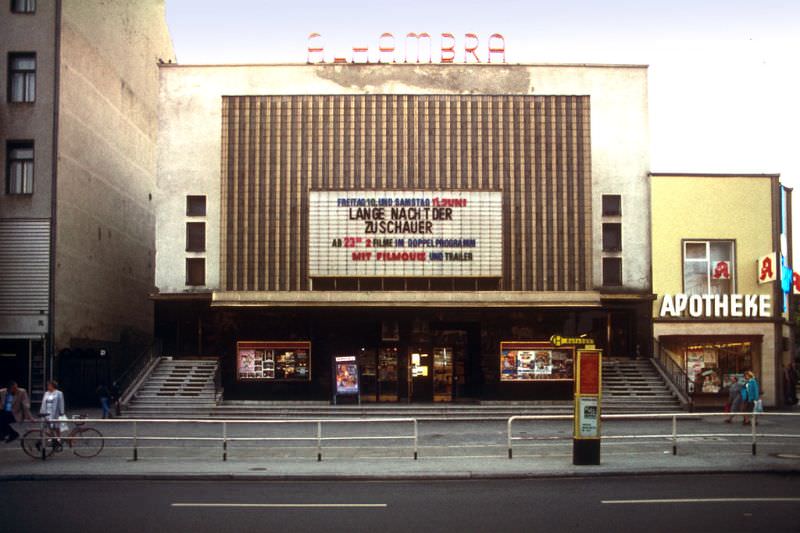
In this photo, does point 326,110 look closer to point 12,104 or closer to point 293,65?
point 293,65

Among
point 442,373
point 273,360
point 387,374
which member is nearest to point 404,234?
point 387,374

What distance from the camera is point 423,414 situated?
38688mm

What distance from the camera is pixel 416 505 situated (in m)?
16.0

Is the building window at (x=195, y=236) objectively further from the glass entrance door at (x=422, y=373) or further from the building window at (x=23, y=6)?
the building window at (x=23, y=6)

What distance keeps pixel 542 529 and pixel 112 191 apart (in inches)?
1516

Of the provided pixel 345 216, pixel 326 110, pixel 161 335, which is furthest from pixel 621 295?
pixel 161 335

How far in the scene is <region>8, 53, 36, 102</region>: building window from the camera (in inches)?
1630

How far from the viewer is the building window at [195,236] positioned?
140 ft

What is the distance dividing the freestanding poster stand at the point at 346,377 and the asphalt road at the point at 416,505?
803 inches

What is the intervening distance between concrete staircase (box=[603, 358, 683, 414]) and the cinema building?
3.48 ft

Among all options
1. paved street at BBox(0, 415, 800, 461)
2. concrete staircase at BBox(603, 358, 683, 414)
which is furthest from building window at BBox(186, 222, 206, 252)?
concrete staircase at BBox(603, 358, 683, 414)

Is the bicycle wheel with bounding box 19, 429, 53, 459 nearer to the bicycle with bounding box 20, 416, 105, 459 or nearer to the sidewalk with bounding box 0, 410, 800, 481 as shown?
the bicycle with bounding box 20, 416, 105, 459

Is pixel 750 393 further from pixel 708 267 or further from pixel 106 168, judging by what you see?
pixel 106 168

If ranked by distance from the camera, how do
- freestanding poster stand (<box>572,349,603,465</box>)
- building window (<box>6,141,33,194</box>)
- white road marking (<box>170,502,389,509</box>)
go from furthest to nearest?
building window (<box>6,141,33,194</box>) → freestanding poster stand (<box>572,349,603,465</box>) → white road marking (<box>170,502,389,509</box>)
